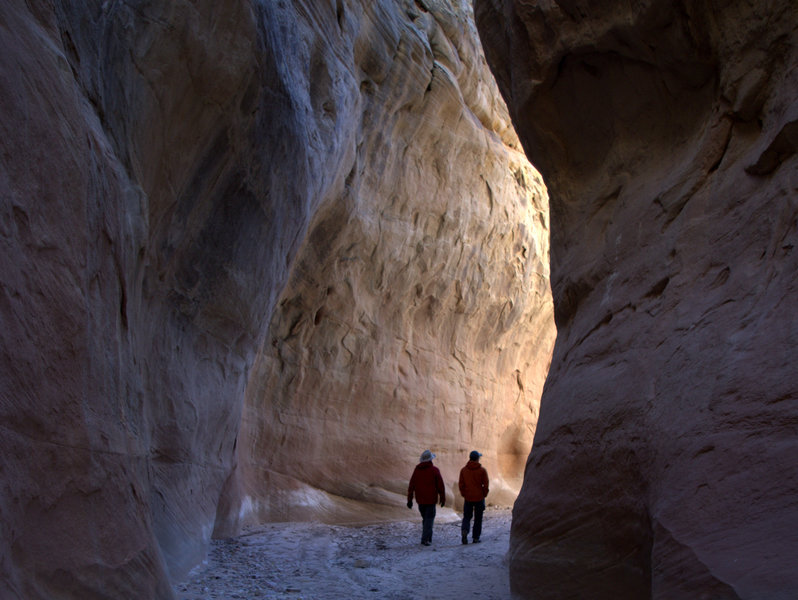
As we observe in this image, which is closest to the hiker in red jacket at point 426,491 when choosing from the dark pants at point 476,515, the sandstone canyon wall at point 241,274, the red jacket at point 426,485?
the red jacket at point 426,485

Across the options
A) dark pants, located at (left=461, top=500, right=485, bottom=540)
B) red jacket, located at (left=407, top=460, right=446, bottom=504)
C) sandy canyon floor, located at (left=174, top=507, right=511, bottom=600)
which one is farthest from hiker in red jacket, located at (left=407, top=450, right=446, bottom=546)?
dark pants, located at (left=461, top=500, right=485, bottom=540)

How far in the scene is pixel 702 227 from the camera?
4.20m

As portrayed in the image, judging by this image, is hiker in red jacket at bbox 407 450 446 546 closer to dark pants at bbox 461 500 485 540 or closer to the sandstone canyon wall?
dark pants at bbox 461 500 485 540

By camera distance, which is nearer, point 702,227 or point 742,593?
→ point 742,593

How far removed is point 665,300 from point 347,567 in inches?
159

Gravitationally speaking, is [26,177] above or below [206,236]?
below

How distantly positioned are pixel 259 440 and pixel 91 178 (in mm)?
8003

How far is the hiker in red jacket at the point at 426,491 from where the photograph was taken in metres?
8.23

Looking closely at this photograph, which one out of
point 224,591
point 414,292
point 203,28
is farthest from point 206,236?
point 414,292

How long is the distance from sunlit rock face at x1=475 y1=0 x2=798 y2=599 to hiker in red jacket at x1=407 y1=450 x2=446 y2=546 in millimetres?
3259

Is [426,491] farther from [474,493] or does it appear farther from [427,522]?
[474,493]

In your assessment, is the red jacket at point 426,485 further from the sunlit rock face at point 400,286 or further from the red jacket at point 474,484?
the sunlit rock face at point 400,286

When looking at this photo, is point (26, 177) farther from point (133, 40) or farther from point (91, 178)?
point (133, 40)

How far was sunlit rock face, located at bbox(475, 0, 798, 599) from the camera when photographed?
3.06 meters
